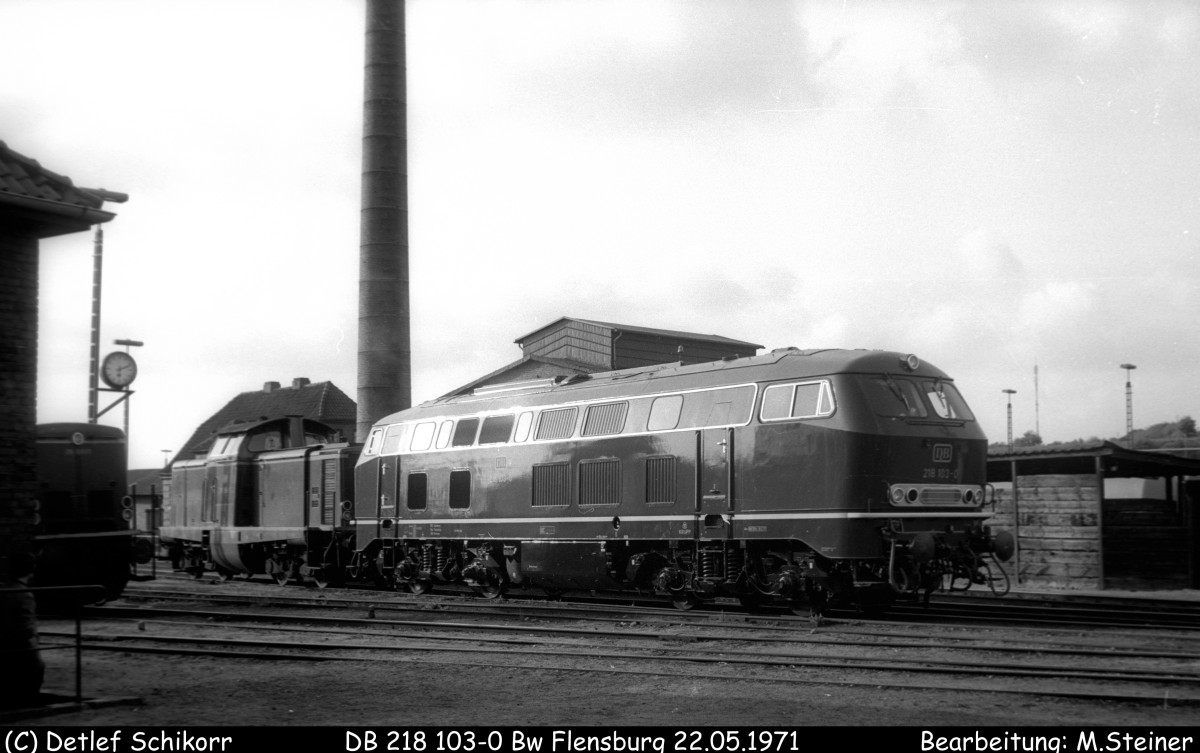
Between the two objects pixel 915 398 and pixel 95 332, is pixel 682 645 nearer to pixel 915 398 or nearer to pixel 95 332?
pixel 915 398

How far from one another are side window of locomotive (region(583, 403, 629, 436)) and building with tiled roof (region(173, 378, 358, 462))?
37.4 metres

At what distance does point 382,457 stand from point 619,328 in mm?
16512

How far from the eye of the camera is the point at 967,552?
49.0 feet

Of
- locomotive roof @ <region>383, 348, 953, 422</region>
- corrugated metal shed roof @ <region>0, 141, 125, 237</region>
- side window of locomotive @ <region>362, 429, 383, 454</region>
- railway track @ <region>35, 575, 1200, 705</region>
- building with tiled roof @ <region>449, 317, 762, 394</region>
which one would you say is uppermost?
building with tiled roof @ <region>449, 317, 762, 394</region>

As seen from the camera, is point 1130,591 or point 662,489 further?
point 1130,591

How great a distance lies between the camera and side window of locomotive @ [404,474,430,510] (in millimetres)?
21062

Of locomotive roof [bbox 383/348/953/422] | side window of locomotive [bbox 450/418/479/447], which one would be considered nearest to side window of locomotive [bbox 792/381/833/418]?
locomotive roof [bbox 383/348/953/422]

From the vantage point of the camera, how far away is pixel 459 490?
2020 centimetres

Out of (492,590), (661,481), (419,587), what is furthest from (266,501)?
(661,481)

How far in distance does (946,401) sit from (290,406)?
47877mm
